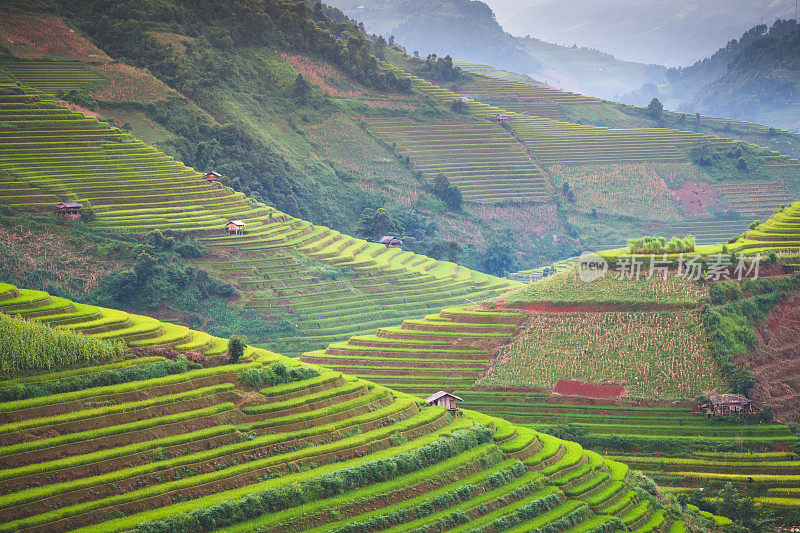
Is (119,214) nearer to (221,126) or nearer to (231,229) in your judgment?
(231,229)

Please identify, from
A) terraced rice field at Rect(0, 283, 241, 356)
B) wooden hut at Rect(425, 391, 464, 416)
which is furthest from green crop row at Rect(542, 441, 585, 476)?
terraced rice field at Rect(0, 283, 241, 356)

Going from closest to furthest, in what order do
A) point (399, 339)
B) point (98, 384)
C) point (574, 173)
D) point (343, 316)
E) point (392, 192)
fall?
point (98, 384)
point (399, 339)
point (343, 316)
point (392, 192)
point (574, 173)

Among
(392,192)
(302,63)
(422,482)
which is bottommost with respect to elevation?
(422,482)

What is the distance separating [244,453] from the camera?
88.4ft

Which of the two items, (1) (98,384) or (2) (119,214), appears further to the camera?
(2) (119,214)

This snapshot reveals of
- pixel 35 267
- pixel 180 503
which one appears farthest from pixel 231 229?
pixel 180 503

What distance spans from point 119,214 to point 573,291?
28.7m

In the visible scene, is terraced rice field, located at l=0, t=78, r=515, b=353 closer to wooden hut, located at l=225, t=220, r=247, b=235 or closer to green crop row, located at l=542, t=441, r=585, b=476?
wooden hut, located at l=225, t=220, r=247, b=235

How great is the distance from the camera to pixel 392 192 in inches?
3401

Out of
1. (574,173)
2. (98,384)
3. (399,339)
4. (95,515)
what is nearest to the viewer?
(95,515)

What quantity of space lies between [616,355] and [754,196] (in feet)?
187

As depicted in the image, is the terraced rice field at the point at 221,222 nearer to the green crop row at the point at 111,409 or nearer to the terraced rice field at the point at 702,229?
the green crop row at the point at 111,409

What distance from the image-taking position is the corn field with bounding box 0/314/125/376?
26.2 metres

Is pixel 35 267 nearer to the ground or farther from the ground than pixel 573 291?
nearer to the ground
